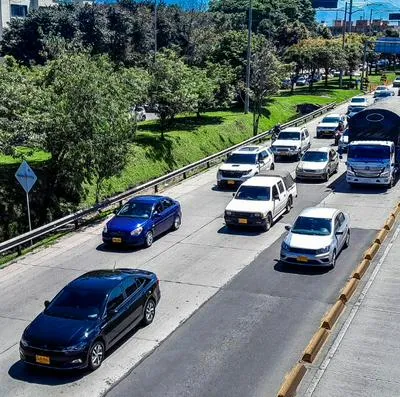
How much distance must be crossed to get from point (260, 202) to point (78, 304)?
11.3 m

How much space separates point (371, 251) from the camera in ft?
64.4

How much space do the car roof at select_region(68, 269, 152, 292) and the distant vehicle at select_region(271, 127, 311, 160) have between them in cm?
2366

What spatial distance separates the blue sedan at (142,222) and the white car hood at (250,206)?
219 centimetres

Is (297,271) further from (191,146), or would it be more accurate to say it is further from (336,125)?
(336,125)

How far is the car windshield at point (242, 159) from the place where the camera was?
3149 cm

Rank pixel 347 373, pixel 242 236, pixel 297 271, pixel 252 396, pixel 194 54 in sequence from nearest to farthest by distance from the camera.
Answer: pixel 252 396 < pixel 347 373 < pixel 297 271 < pixel 242 236 < pixel 194 54

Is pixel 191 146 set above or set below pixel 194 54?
below

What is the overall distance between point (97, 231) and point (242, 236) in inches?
222

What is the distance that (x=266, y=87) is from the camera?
153 ft

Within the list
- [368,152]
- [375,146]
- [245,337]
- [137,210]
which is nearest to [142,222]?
[137,210]

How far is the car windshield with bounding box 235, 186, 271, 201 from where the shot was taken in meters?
23.6

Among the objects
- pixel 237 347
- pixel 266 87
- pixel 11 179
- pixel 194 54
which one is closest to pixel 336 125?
pixel 266 87

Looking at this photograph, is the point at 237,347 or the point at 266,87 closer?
the point at 237,347

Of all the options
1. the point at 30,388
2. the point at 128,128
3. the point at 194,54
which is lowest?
the point at 30,388
